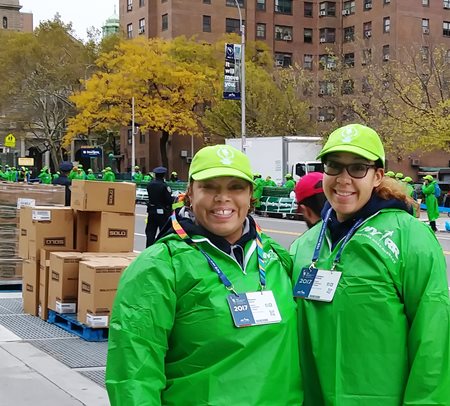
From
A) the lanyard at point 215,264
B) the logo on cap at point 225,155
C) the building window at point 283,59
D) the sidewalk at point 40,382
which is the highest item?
the building window at point 283,59

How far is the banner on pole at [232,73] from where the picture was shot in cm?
3403

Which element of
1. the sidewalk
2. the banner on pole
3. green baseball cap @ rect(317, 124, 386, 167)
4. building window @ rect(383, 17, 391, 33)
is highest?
building window @ rect(383, 17, 391, 33)

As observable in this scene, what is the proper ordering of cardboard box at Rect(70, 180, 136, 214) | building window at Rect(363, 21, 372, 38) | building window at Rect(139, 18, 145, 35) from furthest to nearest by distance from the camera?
building window at Rect(363, 21, 372, 38), building window at Rect(139, 18, 145, 35), cardboard box at Rect(70, 180, 136, 214)

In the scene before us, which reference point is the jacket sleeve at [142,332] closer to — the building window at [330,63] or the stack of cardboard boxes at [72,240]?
the stack of cardboard boxes at [72,240]

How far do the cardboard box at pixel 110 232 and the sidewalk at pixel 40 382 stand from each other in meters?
1.87

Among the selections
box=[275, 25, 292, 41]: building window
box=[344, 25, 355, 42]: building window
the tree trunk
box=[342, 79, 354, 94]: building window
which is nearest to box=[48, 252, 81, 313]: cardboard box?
box=[342, 79, 354, 94]: building window

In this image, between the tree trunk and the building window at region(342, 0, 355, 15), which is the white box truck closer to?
the tree trunk

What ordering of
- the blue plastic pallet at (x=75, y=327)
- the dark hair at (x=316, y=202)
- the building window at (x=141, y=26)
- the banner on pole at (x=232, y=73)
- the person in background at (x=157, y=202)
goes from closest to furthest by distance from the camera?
1. the dark hair at (x=316, y=202)
2. the blue plastic pallet at (x=75, y=327)
3. the person in background at (x=157, y=202)
4. the banner on pole at (x=232, y=73)
5. the building window at (x=141, y=26)

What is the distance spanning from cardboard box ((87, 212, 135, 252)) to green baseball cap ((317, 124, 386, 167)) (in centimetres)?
632

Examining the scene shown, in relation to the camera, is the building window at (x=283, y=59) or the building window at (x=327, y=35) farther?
the building window at (x=327, y=35)

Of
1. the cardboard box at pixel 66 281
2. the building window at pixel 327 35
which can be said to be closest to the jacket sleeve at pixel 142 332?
the cardboard box at pixel 66 281

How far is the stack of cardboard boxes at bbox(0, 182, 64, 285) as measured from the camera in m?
10.8

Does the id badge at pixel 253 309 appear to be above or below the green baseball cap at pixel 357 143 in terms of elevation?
below

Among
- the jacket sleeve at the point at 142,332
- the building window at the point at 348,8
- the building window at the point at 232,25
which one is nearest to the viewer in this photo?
the jacket sleeve at the point at 142,332
